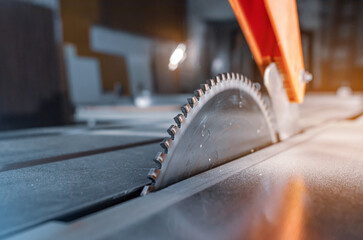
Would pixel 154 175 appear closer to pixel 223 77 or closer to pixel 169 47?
pixel 223 77

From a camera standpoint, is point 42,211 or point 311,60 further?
point 311,60

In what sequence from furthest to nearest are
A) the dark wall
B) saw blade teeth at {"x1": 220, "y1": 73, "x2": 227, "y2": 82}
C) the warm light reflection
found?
the dark wall → saw blade teeth at {"x1": 220, "y1": 73, "x2": 227, "y2": 82} → the warm light reflection

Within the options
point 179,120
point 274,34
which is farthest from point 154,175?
point 274,34

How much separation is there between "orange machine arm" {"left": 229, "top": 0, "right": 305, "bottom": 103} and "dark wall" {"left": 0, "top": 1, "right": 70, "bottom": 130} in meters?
1.67

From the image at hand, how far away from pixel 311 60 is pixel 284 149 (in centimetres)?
1008

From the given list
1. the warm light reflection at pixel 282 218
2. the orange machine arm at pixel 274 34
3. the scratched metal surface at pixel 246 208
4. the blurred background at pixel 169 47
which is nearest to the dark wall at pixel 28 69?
the orange machine arm at pixel 274 34

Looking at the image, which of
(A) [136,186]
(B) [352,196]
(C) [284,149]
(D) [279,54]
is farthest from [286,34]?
(A) [136,186]

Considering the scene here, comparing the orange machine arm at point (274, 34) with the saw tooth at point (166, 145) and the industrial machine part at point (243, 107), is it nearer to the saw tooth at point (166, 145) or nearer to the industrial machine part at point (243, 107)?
the industrial machine part at point (243, 107)

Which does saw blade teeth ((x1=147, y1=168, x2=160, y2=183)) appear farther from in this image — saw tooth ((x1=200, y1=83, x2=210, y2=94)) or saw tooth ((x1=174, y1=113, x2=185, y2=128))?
saw tooth ((x1=200, y1=83, x2=210, y2=94))

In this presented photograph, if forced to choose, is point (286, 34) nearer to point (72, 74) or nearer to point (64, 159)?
point (64, 159)

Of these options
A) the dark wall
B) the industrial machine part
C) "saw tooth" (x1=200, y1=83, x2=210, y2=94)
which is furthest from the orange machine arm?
the dark wall

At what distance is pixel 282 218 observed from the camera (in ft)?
1.60

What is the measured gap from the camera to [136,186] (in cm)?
68

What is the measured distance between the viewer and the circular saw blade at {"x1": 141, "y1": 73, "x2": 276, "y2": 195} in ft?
2.19
